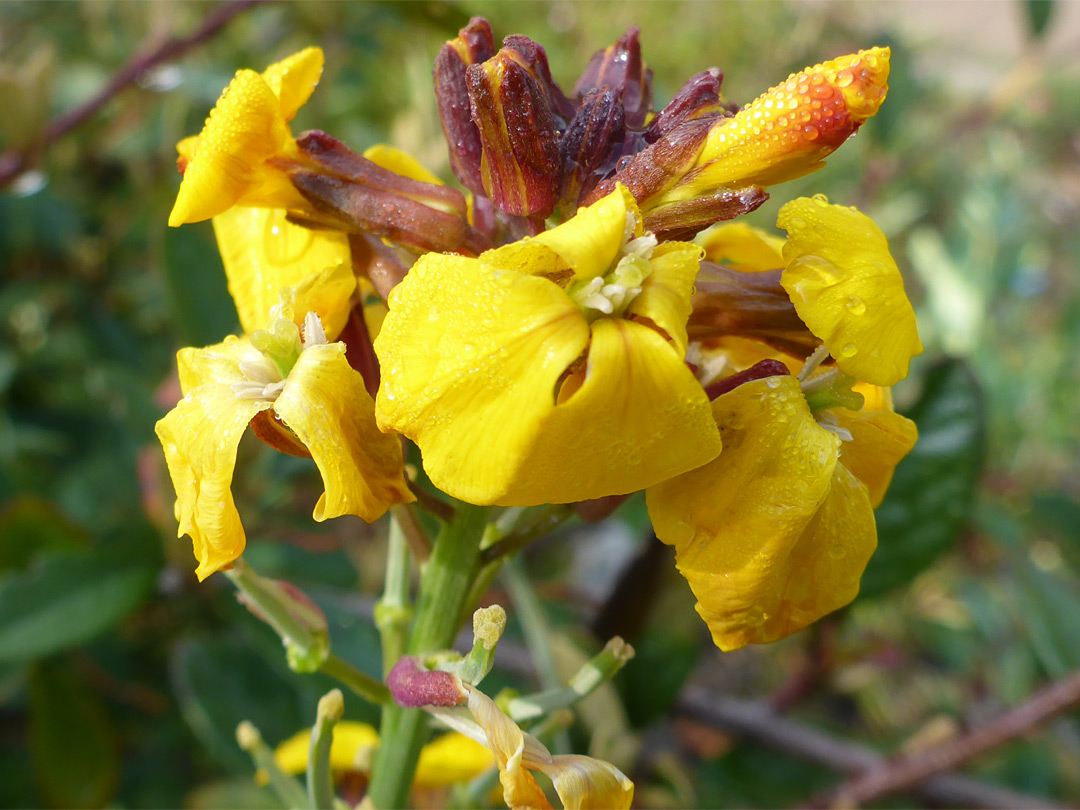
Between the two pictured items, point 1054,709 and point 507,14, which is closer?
point 1054,709

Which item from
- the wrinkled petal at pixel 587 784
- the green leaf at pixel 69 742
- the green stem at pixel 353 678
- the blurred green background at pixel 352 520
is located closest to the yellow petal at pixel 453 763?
the blurred green background at pixel 352 520

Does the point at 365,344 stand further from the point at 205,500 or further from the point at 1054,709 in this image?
the point at 1054,709

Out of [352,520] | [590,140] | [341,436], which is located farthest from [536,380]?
[352,520]

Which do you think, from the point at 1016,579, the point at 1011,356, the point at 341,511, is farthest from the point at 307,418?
the point at 1011,356

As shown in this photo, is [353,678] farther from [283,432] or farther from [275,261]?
[275,261]

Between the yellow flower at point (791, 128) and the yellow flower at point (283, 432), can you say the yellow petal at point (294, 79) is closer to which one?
the yellow flower at point (283, 432)

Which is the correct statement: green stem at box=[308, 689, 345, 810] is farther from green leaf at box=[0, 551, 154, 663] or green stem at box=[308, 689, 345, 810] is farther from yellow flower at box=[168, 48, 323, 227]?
green leaf at box=[0, 551, 154, 663]
